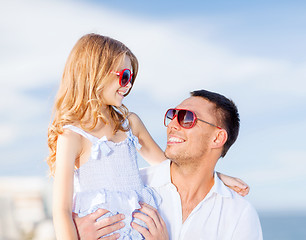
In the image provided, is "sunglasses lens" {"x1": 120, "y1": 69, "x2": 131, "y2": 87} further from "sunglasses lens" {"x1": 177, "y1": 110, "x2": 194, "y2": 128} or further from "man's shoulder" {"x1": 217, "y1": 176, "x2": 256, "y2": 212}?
"man's shoulder" {"x1": 217, "y1": 176, "x2": 256, "y2": 212}

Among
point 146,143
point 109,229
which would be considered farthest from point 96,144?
point 146,143

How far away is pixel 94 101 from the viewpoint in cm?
331

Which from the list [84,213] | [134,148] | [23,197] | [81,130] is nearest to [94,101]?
[81,130]

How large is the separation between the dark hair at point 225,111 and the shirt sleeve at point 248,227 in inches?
22.8

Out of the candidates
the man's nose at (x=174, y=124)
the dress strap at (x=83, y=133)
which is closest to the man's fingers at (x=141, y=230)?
the dress strap at (x=83, y=133)

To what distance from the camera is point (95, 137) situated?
3.32 metres

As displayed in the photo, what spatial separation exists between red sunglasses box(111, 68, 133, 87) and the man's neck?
851mm

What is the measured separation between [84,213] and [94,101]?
741mm

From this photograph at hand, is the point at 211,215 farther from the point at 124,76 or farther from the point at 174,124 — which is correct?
the point at 124,76

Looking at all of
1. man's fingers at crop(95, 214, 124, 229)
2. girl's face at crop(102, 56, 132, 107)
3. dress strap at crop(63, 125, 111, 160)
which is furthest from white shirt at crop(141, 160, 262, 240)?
girl's face at crop(102, 56, 132, 107)

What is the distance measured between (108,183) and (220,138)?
111cm

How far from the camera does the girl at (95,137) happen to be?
3227 mm

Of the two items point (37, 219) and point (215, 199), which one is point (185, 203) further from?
point (37, 219)

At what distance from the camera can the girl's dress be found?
3279 mm
